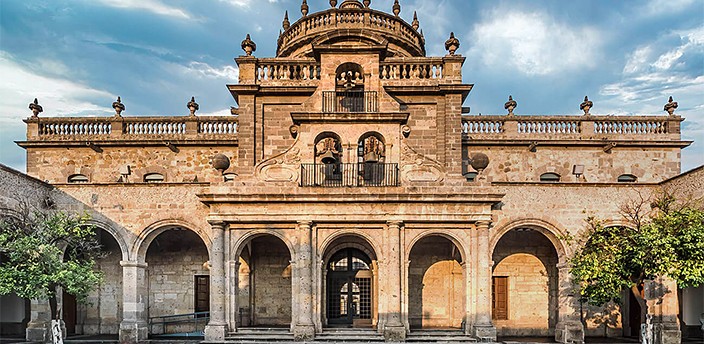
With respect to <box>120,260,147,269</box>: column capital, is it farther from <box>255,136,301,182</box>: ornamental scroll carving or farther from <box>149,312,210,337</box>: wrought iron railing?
<box>255,136,301,182</box>: ornamental scroll carving

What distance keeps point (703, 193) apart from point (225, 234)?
690 inches

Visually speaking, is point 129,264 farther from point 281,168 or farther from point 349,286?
point 349,286

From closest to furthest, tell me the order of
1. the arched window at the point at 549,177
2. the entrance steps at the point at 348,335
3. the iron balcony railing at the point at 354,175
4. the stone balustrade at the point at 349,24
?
the entrance steps at the point at 348,335 < the iron balcony railing at the point at 354,175 < the arched window at the point at 549,177 < the stone balustrade at the point at 349,24

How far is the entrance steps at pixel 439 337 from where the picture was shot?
1858cm

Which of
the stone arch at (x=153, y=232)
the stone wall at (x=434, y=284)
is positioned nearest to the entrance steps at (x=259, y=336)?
the stone arch at (x=153, y=232)

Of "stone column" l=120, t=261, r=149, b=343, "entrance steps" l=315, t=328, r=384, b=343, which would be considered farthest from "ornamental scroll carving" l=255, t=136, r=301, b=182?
"stone column" l=120, t=261, r=149, b=343

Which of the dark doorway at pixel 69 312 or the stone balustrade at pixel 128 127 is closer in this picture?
the dark doorway at pixel 69 312

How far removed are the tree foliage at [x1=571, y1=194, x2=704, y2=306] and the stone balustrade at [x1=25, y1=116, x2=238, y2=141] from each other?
52.2 feet

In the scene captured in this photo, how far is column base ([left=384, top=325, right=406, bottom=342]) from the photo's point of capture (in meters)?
18.4

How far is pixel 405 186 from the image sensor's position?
62.1 ft

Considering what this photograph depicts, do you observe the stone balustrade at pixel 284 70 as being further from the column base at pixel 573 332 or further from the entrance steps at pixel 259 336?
the column base at pixel 573 332

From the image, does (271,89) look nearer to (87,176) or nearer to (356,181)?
(356,181)

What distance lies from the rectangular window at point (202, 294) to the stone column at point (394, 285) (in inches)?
372

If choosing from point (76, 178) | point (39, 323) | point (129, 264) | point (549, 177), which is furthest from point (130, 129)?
point (549, 177)
